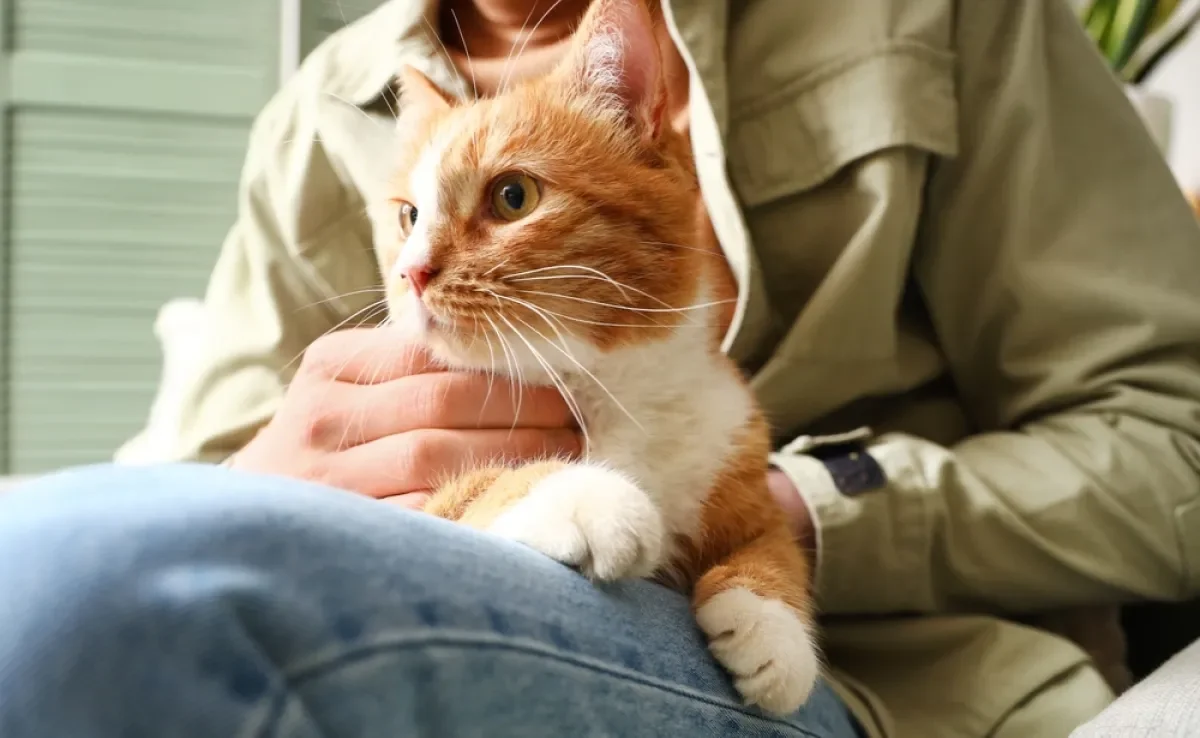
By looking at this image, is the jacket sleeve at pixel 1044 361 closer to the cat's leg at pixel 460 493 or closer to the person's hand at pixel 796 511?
the person's hand at pixel 796 511

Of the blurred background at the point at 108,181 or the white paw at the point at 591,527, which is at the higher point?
the white paw at the point at 591,527

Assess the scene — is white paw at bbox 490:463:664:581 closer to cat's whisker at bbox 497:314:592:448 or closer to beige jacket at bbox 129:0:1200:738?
cat's whisker at bbox 497:314:592:448

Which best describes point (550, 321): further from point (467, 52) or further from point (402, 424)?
point (467, 52)

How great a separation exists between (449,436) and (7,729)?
40 centimetres

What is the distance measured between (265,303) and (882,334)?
75 cm

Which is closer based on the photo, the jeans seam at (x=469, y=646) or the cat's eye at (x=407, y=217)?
the jeans seam at (x=469, y=646)

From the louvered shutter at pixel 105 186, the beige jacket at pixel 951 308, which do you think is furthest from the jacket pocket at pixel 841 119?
the louvered shutter at pixel 105 186

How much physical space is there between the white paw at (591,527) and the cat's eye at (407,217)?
30 cm

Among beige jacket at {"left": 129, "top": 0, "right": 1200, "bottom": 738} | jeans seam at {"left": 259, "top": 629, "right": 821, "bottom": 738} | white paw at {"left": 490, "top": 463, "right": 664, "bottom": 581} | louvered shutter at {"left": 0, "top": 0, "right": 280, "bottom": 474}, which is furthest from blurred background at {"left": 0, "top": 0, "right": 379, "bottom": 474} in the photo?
jeans seam at {"left": 259, "top": 629, "right": 821, "bottom": 738}

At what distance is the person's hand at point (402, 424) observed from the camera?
0.67 metres

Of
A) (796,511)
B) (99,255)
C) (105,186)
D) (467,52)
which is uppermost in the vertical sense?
(467,52)

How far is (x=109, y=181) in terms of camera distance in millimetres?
2027

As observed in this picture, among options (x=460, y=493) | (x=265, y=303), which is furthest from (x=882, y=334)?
(x=265, y=303)

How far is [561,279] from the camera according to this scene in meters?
0.63
